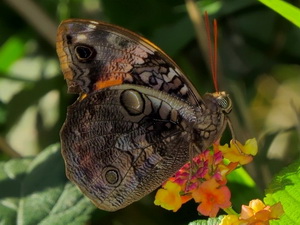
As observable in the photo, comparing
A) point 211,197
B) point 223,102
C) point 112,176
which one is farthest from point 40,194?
point 211,197

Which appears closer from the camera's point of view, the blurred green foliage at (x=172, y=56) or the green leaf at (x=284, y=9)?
the green leaf at (x=284, y=9)

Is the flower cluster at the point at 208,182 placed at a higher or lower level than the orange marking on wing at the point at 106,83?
lower

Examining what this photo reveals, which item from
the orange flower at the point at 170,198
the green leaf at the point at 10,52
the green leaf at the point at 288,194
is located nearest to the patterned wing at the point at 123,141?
the orange flower at the point at 170,198

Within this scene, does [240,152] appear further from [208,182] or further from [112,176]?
[112,176]

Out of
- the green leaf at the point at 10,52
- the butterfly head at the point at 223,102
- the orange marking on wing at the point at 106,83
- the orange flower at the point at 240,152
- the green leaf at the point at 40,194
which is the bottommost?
the green leaf at the point at 40,194

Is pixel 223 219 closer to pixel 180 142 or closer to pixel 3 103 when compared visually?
pixel 180 142

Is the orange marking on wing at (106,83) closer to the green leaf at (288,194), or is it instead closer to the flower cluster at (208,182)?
the flower cluster at (208,182)

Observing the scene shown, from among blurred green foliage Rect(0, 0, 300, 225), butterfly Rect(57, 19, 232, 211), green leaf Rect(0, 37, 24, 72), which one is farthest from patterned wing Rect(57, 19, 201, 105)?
green leaf Rect(0, 37, 24, 72)

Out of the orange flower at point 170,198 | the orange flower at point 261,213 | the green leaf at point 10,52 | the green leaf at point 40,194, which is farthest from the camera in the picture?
the green leaf at point 10,52
